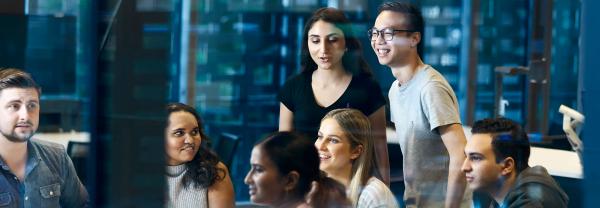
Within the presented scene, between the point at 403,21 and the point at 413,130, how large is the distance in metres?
0.32

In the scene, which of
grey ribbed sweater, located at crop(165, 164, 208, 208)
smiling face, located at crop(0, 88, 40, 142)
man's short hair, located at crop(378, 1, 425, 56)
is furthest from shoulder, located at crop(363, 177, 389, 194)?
smiling face, located at crop(0, 88, 40, 142)

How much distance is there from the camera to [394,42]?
3.60m

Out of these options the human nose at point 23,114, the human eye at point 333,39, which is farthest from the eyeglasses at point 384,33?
the human nose at point 23,114

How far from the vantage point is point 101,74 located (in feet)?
13.7

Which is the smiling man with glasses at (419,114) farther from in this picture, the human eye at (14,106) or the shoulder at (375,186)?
the human eye at (14,106)

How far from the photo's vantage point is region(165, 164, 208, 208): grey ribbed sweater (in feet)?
13.0

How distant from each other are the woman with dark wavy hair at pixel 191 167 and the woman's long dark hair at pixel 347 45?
16.7 inches

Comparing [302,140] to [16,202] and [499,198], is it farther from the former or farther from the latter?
[16,202]

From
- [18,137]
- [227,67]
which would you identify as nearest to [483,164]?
[227,67]

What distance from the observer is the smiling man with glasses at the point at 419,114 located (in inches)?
140

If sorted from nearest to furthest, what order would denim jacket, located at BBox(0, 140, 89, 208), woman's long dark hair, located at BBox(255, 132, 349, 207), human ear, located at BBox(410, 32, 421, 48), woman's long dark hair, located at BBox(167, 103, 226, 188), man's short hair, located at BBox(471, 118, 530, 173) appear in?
man's short hair, located at BBox(471, 118, 530, 173) → human ear, located at BBox(410, 32, 421, 48) → woman's long dark hair, located at BBox(255, 132, 349, 207) → woman's long dark hair, located at BBox(167, 103, 226, 188) → denim jacket, located at BBox(0, 140, 89, 208)

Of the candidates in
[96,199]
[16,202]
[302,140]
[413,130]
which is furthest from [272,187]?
[16,202]

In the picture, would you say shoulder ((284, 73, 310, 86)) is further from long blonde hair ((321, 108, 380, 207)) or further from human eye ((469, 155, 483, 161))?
human eye ((469, 155, 483, 161))

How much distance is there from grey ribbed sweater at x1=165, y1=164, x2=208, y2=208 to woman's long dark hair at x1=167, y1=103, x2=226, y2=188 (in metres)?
0.02
